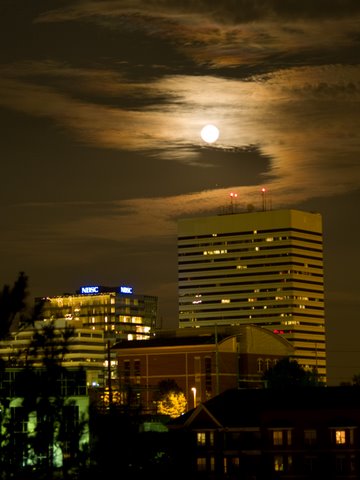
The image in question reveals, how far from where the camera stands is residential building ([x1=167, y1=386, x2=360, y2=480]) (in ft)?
339

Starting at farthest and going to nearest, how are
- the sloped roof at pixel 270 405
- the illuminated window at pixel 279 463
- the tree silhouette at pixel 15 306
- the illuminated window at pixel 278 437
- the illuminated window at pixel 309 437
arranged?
the sloped roof at pixel 270 405 < the illuminated window at pixel 278 437 < the illuminated window at pixel 309 437 < the illuminated window at pixel 279 463 < the tree silhouette at pixel 15 306

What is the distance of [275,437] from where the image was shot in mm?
107188

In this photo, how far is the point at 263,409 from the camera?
4333 inches

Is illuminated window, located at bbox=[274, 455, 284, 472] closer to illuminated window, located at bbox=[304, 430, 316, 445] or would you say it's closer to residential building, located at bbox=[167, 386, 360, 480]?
residential building, located at bbox=[167, 386, 360, 480]

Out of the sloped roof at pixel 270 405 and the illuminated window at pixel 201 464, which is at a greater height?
the sloped roof at pixel 270 405

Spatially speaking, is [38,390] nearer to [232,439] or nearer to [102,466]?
[102,466]

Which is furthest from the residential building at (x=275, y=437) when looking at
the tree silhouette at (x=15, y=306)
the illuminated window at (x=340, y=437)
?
the tree silhouette at (x=15, y=306)

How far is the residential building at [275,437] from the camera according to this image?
339 ft

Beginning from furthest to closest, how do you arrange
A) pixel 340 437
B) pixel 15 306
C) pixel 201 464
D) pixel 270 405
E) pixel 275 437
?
pixel 270 405 → pixel 201 464 → pixel 275 437 → pixel 340 437 → pixel 15 306

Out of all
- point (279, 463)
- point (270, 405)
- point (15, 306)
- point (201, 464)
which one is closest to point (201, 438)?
point (201, 464)

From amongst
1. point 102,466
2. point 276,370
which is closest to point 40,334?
point 102,466

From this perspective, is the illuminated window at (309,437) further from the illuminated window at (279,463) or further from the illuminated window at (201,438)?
the illuminated window at (201,438)

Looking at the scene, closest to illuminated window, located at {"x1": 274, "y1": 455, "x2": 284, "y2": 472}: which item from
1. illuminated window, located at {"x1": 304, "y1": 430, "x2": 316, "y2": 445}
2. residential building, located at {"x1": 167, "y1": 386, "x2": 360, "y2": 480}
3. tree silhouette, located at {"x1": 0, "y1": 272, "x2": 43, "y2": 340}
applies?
residential building, located at {"x1": 167, "y1": 386, "x2": 360, "y2": 480}

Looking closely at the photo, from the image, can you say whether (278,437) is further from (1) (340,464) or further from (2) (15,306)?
(2) (15,306)
